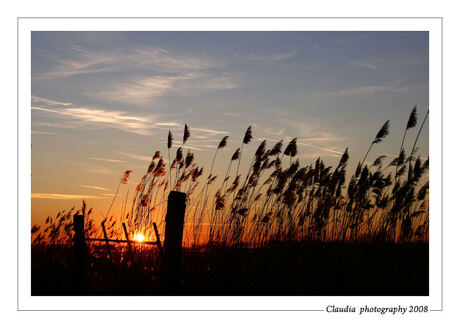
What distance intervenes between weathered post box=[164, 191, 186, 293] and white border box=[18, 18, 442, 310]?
249 millimetres

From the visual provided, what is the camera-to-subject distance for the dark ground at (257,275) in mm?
5246

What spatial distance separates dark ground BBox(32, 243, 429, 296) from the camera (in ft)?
17.2

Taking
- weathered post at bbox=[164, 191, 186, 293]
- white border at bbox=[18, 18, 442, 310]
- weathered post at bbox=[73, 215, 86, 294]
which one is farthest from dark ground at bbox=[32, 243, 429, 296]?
white border at bbox=[18, 18, 442, 310]

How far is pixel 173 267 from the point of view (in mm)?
5105
